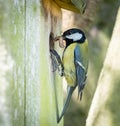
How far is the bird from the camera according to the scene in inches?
62.2

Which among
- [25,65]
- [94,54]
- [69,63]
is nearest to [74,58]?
[69,63]

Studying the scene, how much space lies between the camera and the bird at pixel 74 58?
5.18 feet

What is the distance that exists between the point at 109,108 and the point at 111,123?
60mm

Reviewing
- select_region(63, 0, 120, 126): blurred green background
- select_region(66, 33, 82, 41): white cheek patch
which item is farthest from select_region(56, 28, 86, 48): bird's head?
select_region(63, 0, 120, 126): blurred green background

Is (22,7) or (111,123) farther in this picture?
(111,123)

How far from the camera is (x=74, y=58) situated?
158 centimetres

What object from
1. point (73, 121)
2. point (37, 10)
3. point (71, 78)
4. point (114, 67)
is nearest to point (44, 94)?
point (71, 78)

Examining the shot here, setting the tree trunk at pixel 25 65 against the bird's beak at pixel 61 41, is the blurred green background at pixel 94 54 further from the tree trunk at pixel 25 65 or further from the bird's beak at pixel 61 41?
the tree trunk at pixel 25 65

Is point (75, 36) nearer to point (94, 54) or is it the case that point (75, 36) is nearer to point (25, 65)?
point (25, 65)

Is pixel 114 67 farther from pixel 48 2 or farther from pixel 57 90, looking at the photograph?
pixel 48 2

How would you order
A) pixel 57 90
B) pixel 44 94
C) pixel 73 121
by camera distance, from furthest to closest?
pixel 73 121 < pixel 57 90 < pixel 44 94

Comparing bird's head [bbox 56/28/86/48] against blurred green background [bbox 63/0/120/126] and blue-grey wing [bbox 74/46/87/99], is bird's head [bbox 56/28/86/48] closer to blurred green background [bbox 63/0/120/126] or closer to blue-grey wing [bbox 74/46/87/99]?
blue-grey wing [bbox 74/46/87/99]

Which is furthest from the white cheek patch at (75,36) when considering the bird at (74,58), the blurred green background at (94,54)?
the blurred green background at (94,54)

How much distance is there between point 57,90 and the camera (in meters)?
1.70
